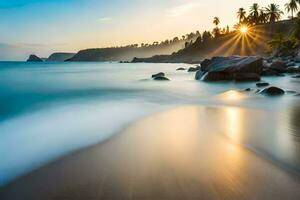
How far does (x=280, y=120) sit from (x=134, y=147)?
4.52 metres

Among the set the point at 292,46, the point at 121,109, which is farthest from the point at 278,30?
the point at 121,109

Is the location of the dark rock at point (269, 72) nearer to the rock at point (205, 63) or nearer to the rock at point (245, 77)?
the rock at point (245, 77)

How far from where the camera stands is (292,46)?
5691 centimetres

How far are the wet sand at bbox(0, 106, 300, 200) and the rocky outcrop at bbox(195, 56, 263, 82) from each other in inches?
679

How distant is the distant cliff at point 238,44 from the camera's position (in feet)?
331

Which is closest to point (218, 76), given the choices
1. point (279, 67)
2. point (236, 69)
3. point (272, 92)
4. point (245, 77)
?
point (236, 69)

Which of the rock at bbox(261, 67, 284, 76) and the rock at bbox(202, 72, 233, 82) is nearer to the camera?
the rock at bbox(202, 72, 233, 82)

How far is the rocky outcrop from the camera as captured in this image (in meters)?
23.1

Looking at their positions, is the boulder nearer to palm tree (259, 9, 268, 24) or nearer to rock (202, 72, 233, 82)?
rock (202, 72, 233, 82)

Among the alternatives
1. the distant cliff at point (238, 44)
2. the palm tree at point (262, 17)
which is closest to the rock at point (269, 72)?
the distant cliff at point (238, 44)

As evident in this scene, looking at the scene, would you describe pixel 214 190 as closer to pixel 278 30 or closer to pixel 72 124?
pixel 72 124

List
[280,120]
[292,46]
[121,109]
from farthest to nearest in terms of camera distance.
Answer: [292,46] → [121,109] → [280,120]

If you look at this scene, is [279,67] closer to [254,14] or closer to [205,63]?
[205,63]

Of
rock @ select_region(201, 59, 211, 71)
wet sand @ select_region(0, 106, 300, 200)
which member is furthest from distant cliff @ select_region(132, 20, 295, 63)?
wet sand @ select_region(0, 106, 300, 200)
